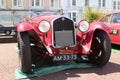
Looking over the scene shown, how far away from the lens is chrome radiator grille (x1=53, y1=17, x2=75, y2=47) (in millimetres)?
6996

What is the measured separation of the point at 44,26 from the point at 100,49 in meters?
1.67

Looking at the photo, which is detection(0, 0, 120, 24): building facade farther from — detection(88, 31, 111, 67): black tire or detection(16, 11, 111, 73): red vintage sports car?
detection(16, 11, 111, 73): red vintage sports car

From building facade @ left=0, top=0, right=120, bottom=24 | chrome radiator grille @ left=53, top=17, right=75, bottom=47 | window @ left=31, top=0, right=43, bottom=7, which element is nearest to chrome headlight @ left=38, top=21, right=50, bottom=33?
chrome radiator grille @ left=53, top=17, right=75, bottom=47

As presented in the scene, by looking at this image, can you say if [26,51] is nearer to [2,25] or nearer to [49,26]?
[49,26]

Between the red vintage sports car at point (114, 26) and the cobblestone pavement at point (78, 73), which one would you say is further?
the red vintage sports car at point (114, 26)

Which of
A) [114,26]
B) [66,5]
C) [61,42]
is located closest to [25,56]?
[61,42]

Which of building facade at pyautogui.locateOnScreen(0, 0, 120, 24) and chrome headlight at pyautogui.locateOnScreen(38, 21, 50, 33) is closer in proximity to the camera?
chrome headlight at pyautogui.locateOnScreen(38, 21, 50, 33)

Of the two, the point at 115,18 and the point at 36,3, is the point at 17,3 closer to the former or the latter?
the point at 36,3

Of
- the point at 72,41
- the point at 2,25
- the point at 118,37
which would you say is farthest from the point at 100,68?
the point at 2,25

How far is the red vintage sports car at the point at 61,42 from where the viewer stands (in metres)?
6.70

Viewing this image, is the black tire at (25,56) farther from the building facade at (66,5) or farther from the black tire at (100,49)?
the building facade at (66,5)

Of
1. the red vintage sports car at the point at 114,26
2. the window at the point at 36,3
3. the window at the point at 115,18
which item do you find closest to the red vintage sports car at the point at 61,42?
the red vintage sports car at the point at 114,26

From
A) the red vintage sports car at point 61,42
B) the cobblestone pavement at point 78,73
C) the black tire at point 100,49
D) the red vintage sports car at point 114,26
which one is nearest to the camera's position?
the cobblestone pavement at point 78,73

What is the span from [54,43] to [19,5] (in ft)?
101
